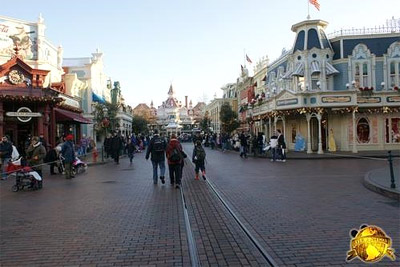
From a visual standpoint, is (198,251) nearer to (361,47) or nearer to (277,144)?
(277,144)

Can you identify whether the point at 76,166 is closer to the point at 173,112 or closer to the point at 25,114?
the point at 25,114

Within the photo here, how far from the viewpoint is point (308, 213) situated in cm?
797

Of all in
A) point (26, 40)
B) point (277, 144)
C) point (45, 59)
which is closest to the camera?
point (277, 144)

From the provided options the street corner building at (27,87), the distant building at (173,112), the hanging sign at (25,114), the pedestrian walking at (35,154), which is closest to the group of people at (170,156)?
the pedestrian walking at (35,154)

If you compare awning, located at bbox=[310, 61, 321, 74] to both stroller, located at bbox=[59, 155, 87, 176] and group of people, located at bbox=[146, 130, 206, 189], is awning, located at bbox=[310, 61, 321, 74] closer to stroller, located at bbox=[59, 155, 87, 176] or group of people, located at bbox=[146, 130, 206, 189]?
group of people, located at bbox=[146, 130, 206, 189]

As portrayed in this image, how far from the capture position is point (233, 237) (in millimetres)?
6266

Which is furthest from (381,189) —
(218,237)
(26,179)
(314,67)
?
(314,67)

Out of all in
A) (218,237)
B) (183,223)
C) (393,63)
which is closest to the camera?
(218,237)

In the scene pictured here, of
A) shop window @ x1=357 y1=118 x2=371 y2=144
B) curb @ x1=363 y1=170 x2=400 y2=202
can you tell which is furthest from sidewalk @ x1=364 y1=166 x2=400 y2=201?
shop window @ x1=357 y1=118 x2=371 y2=144

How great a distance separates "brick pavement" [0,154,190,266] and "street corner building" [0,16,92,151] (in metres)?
14.4

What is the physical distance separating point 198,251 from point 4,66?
2301 centimetres

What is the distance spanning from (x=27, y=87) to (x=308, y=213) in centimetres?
2206

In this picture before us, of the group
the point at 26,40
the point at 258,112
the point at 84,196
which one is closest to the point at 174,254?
the point at 84,196

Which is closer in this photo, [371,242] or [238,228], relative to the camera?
[371,242]
